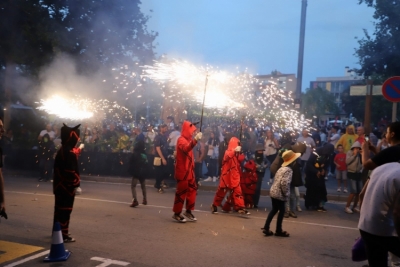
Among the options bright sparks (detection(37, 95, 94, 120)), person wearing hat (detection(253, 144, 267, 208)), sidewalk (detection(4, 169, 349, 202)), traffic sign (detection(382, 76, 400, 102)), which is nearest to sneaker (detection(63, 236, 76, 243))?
person wearing hat (detection(253, 144, 267, 208))

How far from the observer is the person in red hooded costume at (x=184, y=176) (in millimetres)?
8859

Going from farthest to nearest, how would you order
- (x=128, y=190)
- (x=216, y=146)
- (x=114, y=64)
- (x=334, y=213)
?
(x=114, y=64)
(x=216, y=146)
(x=128, y=190)
(x=334, y=213)

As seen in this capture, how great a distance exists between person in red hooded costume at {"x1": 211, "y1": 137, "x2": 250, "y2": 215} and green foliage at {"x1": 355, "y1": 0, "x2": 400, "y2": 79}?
9.70 meters

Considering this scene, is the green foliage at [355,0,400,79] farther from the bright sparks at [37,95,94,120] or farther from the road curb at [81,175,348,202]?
the bright sparks at [37,95,94,120]

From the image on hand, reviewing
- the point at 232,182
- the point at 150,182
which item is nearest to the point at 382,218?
the point at 232,182

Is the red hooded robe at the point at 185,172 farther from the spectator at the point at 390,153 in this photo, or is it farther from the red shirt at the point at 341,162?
the red shirt at the point at 341,162

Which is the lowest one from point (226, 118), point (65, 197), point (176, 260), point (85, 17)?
point (176, 260)

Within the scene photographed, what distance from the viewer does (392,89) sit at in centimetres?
1026

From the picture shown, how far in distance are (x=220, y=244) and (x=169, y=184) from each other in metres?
8.01

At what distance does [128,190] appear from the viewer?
45.2ft

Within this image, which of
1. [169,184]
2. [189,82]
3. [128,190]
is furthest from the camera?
[189,82]

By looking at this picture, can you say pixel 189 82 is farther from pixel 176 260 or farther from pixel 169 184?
pixel 176 260

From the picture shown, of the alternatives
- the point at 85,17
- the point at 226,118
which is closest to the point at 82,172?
the point at 85,17

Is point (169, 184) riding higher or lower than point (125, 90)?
lower
